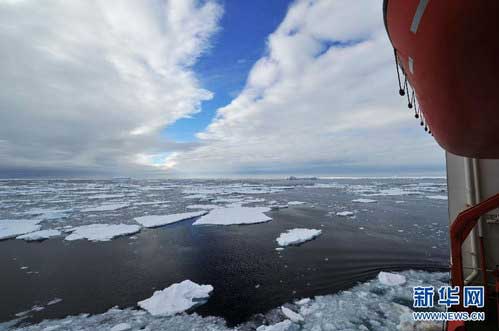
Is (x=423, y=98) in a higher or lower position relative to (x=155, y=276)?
higher

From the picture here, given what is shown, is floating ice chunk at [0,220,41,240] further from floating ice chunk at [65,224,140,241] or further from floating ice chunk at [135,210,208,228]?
floating ice chunk at [135,210,208,228]

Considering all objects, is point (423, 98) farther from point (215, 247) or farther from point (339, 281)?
point (215, 247)

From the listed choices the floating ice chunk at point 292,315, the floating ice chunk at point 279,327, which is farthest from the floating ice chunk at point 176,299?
the floating ice chunk at point 292,315

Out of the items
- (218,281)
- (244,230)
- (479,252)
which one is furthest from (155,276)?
(479,252)

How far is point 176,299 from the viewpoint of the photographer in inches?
157

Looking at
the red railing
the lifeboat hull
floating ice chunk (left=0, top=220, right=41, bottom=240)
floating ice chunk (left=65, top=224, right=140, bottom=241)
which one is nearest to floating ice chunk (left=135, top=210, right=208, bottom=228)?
floating ice chunk (left=65, top=224, right=140, bottom=241)

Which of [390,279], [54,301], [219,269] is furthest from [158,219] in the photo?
[390,279]

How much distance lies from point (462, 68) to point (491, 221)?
152 inches

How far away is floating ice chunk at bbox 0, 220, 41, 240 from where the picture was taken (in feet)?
28.1

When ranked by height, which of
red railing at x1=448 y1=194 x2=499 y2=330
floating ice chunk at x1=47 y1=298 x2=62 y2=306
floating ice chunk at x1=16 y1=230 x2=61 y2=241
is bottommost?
floating ice chunk at x1=47 y1=298 x2=62 y2=306

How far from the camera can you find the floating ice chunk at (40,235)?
8027 millimetres

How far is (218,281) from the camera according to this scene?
4.73 metres

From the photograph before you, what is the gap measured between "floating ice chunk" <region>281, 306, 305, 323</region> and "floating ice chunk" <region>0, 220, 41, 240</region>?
10.2m

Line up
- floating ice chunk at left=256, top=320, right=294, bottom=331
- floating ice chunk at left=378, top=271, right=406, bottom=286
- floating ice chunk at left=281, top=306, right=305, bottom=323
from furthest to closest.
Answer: floating ice chunk at left=378, top=271, right=406, bottom=286 → floating ice chunk at left=281, top=306, right=305, bottom=323 → floating ice chunk at left=256, top=320, right=294, bottom=331
